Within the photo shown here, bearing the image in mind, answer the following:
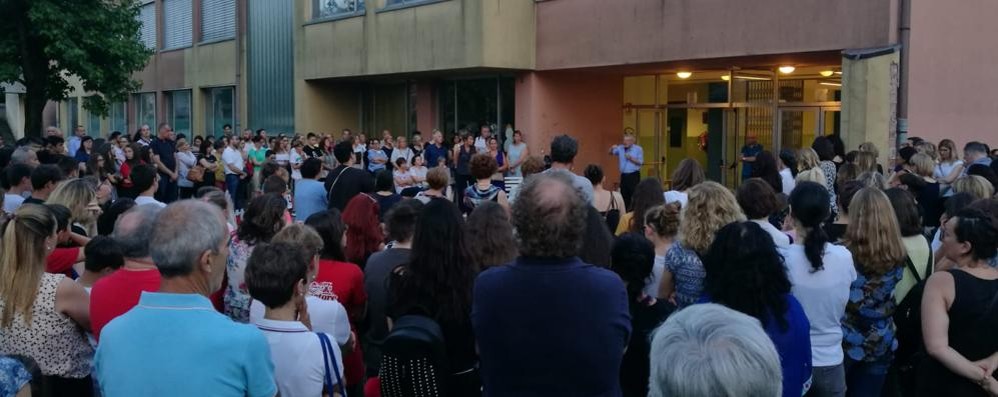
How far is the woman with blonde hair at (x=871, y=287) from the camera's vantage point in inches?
196

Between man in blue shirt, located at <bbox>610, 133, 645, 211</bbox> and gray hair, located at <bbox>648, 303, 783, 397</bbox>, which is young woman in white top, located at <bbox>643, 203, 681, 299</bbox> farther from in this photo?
man in blue shirt, located at <bbox>610, 133, 645, 211</bbox>

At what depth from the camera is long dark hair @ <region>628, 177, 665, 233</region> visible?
257 inches

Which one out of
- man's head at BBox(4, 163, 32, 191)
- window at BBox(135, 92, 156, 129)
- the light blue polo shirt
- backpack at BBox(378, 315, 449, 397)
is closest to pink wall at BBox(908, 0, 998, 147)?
man's head at BBox(4, 163, 32, 191)

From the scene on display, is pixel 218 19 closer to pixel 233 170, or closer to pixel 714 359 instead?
pixel 233 170

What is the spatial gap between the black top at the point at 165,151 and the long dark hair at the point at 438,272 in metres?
14.1

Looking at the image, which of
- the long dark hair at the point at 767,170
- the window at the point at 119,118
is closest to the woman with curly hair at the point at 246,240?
the long dark hair at the point at 767,170

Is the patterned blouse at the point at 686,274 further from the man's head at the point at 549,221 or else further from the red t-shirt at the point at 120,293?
the red t-shirt at the point at 120,293

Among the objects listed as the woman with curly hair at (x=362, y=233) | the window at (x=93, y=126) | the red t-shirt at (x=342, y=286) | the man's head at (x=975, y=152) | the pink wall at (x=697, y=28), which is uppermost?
the pink wall at (x=697, y=28)

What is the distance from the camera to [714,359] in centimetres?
212

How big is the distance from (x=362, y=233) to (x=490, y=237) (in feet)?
6.86

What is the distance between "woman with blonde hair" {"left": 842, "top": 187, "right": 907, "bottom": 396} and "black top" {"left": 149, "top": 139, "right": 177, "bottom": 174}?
14473 millimetres

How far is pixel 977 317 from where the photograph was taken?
170 inches

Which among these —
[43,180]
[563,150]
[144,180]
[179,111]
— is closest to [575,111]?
[563,150]

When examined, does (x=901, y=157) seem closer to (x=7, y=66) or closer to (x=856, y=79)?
(x=856, y=79)
